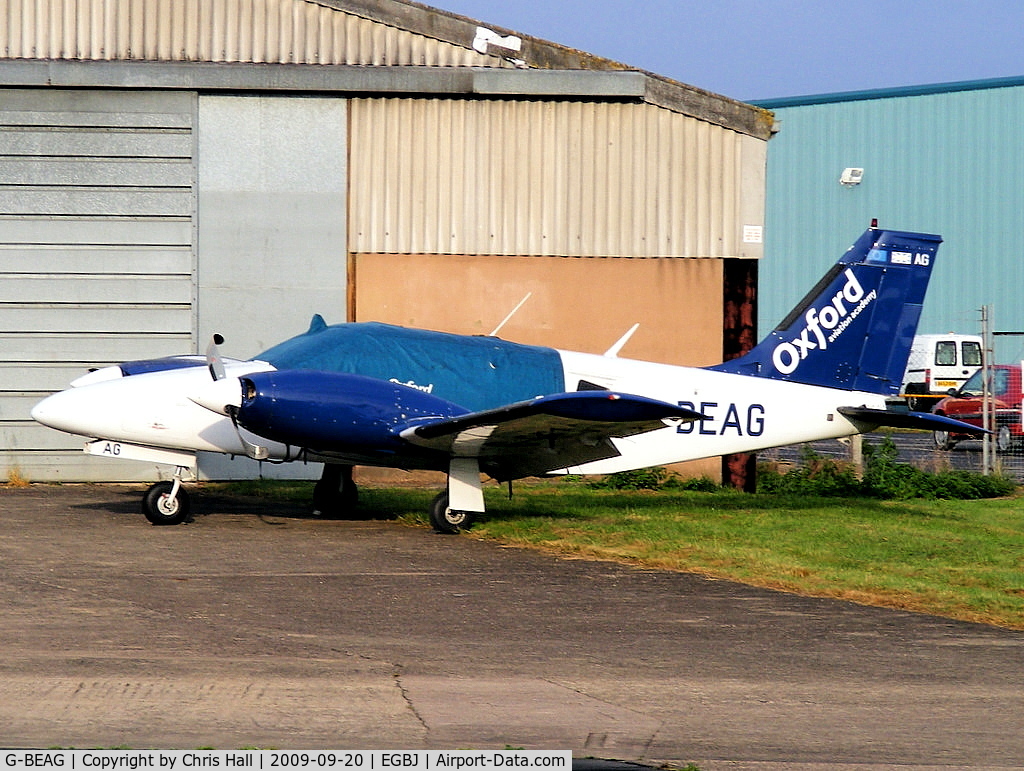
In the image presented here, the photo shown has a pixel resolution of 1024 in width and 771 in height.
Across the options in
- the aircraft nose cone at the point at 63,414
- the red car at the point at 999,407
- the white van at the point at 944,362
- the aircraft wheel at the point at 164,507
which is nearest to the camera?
the aircraft nose cone at the point at 63,414

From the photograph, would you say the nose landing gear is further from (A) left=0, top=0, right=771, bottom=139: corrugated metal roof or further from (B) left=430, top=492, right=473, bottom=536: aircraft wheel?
(A) left=0, top=0, right=771, bottom=139: corrugated metal roof

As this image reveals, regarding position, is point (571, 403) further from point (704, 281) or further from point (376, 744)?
point (704, 281)

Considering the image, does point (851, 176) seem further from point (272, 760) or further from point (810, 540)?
point (272, 760)

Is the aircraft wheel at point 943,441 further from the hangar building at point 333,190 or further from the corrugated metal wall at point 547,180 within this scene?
the corrugated metal wall at point 547,180

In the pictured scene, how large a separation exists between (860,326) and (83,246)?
10233 millimetres

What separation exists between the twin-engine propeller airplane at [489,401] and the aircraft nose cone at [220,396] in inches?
0.5

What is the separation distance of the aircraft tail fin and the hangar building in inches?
150

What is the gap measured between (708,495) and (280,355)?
636 cm

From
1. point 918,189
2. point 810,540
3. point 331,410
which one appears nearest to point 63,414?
point 331,410

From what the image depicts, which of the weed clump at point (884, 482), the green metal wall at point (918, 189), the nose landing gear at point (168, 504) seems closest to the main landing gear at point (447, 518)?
the nose landing gear at point (168, 504)

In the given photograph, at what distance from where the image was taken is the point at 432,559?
400 inches

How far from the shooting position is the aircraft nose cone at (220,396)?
1083 cm

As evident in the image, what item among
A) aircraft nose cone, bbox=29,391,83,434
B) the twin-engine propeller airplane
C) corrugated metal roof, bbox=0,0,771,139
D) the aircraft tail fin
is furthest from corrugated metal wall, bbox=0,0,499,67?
aircraft nose cone, bbox=29,391,83,434

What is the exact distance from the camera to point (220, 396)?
10.8 metres
